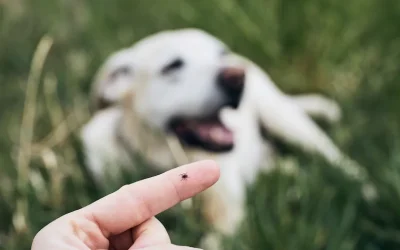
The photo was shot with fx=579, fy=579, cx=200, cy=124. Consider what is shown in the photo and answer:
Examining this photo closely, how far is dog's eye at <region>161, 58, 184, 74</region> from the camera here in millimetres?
1445

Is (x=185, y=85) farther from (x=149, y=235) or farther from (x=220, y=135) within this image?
(x=149, y=235)

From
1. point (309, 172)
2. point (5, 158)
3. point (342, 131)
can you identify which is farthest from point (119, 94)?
point (342, 131)

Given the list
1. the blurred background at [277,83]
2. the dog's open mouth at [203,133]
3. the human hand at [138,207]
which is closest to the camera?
the human hand at [138,207]

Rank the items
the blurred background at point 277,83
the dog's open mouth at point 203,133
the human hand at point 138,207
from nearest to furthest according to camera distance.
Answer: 1. the human hand at point 138,207
2. the blurred background at point 277,83
3. the dog's open mouth at point 203,133

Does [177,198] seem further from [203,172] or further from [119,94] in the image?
[119,94]

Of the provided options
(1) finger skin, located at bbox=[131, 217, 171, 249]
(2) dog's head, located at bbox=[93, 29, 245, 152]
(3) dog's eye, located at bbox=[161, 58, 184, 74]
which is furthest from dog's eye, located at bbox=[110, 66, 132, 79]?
(1) finger skin, located at bbox=[131, 217, 171, 249]

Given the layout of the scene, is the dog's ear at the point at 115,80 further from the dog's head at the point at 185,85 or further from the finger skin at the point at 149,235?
the finger skin at the point at 149,235

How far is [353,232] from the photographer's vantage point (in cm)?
131

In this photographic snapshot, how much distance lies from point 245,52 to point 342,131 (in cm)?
51

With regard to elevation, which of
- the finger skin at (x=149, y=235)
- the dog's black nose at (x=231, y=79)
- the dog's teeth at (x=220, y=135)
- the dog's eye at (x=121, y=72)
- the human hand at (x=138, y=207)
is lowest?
the dog's teeth at (x=220, y=135)

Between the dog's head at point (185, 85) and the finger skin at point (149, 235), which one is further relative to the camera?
the dog's head at point (185, 85)

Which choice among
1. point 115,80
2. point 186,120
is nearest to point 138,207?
point 186,120

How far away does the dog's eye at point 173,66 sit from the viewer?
A: 56.9 inches

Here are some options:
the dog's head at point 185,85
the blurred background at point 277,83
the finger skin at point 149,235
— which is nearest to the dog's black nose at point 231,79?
the dog's head at point 185,85
